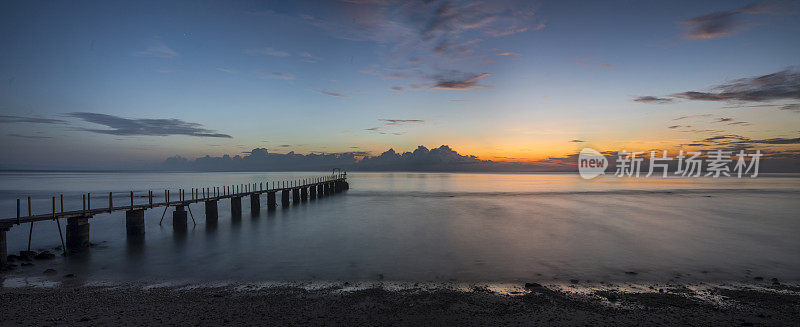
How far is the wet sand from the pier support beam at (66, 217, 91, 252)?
6.26 metres

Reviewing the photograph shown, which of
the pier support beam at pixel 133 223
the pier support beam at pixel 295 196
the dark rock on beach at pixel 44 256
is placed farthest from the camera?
the pier support beam at pixel 295 196

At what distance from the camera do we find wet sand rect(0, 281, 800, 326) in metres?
8.45

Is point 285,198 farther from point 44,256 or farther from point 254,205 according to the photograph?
point 44,256

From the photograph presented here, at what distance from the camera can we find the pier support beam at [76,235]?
649 inches

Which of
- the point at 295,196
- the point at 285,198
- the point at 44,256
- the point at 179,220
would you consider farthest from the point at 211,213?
the point at 295,196

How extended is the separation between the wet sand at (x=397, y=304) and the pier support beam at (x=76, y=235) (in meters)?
6.26

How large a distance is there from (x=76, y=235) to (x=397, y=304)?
600 inches

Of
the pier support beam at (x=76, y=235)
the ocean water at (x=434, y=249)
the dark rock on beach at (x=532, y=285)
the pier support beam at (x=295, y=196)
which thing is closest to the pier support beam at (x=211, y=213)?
the ocean water at (x=434, y=249)

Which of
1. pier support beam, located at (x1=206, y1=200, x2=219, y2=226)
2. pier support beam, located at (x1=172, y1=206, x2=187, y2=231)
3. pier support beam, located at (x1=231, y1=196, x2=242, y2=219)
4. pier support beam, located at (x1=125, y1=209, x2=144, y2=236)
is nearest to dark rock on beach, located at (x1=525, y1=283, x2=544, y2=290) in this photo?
pier support beam, located at (x1=125, y1=209, x2=144, y2=236)

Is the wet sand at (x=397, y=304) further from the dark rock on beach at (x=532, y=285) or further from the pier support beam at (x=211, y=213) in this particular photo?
the pier support beam at (x=211, y=213)

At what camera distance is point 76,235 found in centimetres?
1661

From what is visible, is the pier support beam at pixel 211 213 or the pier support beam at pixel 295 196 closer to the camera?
the pier support beam at pixel 211 213

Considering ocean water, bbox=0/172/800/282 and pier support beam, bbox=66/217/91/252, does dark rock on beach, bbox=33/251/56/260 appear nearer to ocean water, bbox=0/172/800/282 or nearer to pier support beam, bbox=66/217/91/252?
ocean water, bbox=0/172/800/282

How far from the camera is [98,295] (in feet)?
33.7
